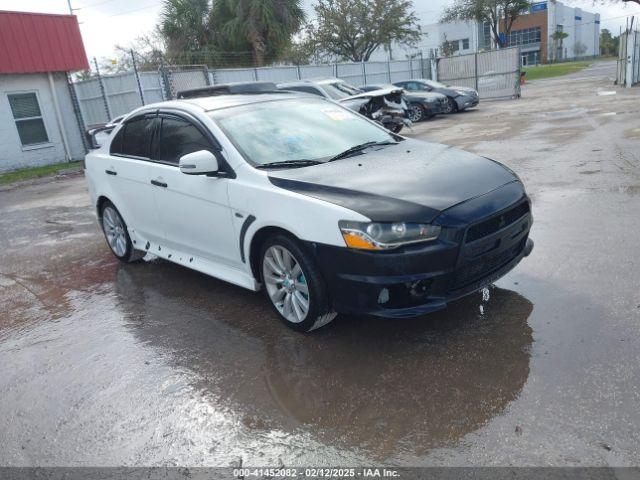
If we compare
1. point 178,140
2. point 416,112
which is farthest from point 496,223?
point 416,112

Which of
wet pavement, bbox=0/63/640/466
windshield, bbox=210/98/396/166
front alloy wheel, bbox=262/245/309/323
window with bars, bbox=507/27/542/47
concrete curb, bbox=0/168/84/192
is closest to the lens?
wet pavement, bbox=0/63/640/466

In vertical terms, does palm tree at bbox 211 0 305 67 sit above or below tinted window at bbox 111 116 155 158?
above

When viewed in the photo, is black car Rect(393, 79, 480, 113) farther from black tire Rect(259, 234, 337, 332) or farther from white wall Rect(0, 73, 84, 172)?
black tire Rect(259, 234, 337, 332)

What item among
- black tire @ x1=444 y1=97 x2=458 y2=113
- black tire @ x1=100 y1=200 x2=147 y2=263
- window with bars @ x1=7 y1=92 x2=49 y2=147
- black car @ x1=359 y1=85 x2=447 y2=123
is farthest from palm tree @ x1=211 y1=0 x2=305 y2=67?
black tire @ x1=100 y1=200 x2=147 y2=263


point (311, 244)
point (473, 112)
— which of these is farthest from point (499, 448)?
point (473, 112)

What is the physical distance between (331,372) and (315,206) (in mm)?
1084

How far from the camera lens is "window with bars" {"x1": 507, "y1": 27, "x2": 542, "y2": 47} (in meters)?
89.1

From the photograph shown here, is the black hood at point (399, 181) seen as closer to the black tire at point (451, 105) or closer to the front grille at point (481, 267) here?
the front grille at point (481, 267)

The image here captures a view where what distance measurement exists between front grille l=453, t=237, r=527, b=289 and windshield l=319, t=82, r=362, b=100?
11898 mm

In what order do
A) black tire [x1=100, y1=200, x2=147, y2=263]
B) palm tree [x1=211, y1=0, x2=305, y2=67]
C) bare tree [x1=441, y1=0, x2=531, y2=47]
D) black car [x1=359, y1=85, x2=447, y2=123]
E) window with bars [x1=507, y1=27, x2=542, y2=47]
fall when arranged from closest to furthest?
1. black tire [x1=100, y1=200, x2=147, y2=263]
2. black car [x1=359, y1=85, x2=447, y2=123]
3. palm tree [x1=211, y1=0, x2=305, y2=67]
4. bare tree [x1=441, y1=0, x2=531, y2=47]
5. window with bars [x1=507, y1=27, x2=542, y2=47]

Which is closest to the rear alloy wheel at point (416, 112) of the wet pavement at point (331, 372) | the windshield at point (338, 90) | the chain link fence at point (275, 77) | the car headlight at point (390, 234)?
the windshield at point (338, 90)

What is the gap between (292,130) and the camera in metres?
4.68

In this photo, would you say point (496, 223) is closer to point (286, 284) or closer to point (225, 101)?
point (286, 284)

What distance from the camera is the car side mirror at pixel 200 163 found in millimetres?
4219
